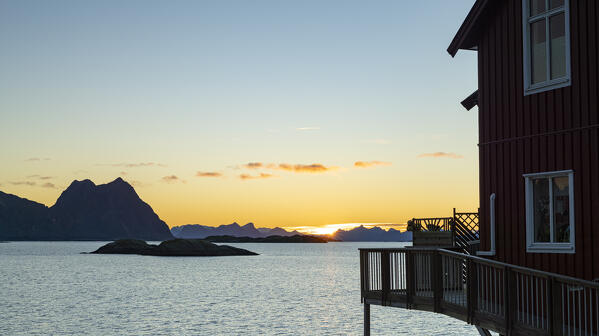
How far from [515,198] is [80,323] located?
50.4m

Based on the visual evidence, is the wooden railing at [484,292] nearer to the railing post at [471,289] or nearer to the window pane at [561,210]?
the railing post at [471,289]

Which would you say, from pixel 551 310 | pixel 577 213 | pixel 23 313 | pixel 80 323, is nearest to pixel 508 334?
pixel 551 310

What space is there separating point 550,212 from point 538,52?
12.4 feet

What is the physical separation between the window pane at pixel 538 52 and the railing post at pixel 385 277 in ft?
21.5

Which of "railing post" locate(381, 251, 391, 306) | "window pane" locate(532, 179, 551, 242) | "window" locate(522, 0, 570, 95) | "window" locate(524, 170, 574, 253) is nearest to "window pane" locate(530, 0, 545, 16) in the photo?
"window" locate(522, 0, 570, 95)

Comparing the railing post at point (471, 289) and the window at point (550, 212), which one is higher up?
the window at point (550, 212)

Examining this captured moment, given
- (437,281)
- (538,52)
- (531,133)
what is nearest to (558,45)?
(538,52)

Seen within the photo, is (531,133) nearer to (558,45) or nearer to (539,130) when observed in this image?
(539,130)

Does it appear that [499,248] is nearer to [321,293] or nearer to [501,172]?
[501,172]

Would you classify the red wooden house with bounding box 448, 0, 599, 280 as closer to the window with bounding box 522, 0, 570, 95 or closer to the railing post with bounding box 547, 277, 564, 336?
the window with bounding box 522, 0, 570, 95

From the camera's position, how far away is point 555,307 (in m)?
12.9

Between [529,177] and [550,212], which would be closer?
[550,212]

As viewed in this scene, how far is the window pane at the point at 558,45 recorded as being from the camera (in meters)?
15.9

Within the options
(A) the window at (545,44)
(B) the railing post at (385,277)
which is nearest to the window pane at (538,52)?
(A) the window at (545,44)
